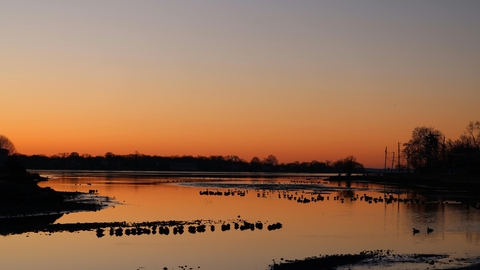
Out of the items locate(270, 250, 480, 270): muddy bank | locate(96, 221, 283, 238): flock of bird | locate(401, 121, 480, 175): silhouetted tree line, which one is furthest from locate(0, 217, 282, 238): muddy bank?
locate(401, 121, 480, 175): silhouetted tree line

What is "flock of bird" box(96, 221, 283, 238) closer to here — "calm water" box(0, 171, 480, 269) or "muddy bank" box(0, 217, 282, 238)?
"muddy bank" box(0, 217, 282, 238)

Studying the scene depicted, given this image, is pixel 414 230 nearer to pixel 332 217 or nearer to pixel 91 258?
pixel 332 217

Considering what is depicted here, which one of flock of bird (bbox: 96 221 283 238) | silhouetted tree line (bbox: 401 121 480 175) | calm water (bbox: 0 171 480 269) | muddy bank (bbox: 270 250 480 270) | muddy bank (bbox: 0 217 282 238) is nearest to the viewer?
muddy bank (bbox: 270 250 480 270)

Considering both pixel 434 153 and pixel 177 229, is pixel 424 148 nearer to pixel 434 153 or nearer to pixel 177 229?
pixel 434 153

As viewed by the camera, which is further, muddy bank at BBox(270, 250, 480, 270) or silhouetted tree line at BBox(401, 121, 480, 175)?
silhouetted tree line at BBox(401, 121, 480, 175)

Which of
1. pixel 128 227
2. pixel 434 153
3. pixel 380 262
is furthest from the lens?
pixel 434 153

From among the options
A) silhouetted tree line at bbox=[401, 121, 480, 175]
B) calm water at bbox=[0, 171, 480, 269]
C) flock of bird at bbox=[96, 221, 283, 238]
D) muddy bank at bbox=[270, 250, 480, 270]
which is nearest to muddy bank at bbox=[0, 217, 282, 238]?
flock of bird at bbox=[96, 221, 283, 238]

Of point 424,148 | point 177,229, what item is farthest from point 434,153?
point 177,229

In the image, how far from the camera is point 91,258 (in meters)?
29.5

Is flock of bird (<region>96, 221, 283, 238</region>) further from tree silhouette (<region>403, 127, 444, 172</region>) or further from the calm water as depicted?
tree silhouette (<region>403, 127, 444, 172</region>)

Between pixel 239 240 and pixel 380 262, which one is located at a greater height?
pixel 380 262

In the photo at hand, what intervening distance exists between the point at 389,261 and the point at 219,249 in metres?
10.2

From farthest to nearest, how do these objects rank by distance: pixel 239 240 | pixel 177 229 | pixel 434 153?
pixel 434 153
pixel 177 229
pixel 239 240

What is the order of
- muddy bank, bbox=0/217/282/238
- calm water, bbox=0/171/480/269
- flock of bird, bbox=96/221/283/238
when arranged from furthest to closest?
muddy bank, bbox=0/217/282/238
flock of bird, bbox=96/221/283/238
calm water, bbox=0/171/480/269
